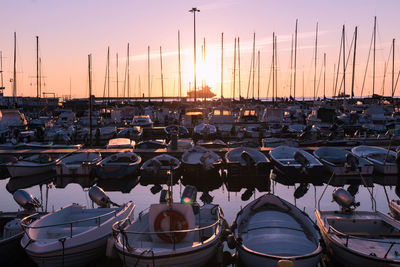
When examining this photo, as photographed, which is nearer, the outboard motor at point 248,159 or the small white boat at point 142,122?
the outboard motor at point 248,159

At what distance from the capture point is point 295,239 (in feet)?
33.7

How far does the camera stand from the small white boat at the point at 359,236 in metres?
9.06

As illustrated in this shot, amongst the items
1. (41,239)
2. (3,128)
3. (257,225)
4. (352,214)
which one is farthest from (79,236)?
(3,128)

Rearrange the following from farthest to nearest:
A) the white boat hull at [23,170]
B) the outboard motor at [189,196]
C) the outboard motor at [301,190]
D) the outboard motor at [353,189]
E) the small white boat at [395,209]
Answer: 1. the white boat hull at [23,170]
2. the outboard motor at [353,189]
3. the outboard motor at [301,190]
4. the small white boat at [395,209]
5. the outboard motor at [189,196]

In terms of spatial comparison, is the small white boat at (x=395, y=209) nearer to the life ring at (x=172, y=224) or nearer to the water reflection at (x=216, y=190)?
the water reflection at (x=216, y=190)

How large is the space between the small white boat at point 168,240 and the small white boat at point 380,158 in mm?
14481

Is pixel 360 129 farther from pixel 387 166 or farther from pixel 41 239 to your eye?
pixel 41 239

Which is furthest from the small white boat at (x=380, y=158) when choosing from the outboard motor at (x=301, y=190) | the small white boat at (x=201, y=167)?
the small white boat at (x=201, y=167)

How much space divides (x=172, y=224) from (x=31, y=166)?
593 inches

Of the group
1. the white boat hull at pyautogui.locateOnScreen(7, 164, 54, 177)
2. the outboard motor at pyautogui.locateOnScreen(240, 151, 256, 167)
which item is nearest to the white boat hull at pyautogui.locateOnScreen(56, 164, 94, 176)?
the white boat hull at pyautogui.locateOnScreen(7, 164, 54, 177)

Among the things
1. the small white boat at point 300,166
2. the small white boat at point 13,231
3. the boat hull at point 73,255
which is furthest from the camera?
the small white boat at point 300,166

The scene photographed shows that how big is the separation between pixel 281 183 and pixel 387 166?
599 centimetres

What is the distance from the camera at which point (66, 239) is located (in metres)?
9.70

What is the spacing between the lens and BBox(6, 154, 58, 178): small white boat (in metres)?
21.8
